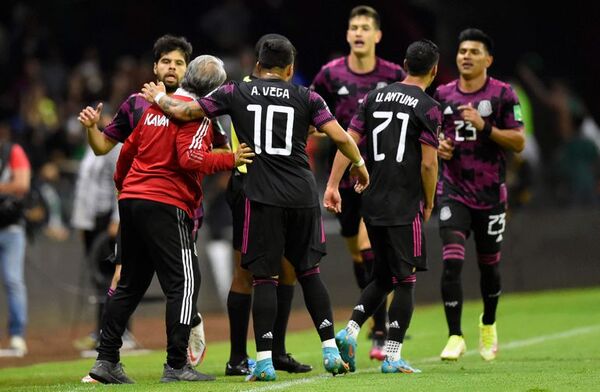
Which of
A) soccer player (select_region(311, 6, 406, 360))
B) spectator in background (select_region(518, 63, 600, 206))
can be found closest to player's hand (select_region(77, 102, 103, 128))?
soccer player (select_region(311, 6, 406, 360))

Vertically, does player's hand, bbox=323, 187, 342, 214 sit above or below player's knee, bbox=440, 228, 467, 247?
above

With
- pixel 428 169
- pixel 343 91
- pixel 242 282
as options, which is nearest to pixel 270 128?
pixel 428 169

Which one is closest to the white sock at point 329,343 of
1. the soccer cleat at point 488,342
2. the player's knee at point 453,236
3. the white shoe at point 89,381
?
the white shoe at point 89,381

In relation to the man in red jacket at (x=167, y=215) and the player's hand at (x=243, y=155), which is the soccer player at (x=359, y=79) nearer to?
the man in red jacket at (x=167, y=215)

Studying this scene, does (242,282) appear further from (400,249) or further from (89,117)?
(89,117)

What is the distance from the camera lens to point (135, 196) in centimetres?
970

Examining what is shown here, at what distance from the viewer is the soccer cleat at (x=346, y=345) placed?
32.6ft

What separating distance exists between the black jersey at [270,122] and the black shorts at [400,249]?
928mm

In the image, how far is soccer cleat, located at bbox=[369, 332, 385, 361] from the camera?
11.9 metres

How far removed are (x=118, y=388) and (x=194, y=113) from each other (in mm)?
1939

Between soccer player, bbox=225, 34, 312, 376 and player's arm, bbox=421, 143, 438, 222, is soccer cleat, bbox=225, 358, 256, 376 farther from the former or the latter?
player's arm, bbox=421, 143, 438, 222

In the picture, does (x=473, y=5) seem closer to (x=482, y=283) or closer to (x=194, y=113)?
(x=482, y=283)

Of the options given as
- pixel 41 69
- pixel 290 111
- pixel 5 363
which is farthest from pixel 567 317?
pixel 41 69

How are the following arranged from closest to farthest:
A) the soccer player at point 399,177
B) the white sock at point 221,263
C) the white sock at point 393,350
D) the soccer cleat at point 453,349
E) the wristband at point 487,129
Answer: the white sock at point 393,350
the soccer player at point 399,177
the soccer cleat at point 453,349
the wristband at point 487,129
the white sock at point 221,263
